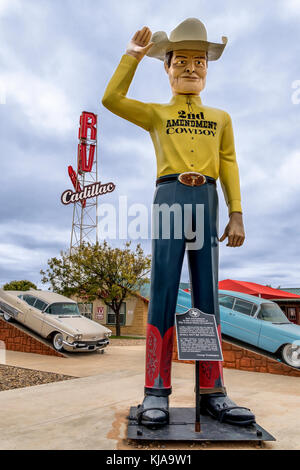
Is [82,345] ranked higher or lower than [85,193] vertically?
lower

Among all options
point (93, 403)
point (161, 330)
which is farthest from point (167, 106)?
point (93, 403)

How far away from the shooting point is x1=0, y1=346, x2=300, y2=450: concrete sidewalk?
3088 mm

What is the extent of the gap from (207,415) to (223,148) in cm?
274

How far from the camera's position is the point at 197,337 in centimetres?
323

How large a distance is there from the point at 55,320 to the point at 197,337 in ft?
23.0

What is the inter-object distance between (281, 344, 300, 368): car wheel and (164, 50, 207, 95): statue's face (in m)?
5.15

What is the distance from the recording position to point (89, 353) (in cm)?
1014

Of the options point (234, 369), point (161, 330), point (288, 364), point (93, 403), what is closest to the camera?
point (161, 330)

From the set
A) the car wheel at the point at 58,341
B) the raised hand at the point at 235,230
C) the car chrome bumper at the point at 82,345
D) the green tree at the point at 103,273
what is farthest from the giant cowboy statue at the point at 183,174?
the green tree at the point at 103,273

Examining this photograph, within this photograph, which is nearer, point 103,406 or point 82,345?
point 103,406

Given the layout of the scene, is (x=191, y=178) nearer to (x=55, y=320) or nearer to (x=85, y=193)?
(x=55, y=320)

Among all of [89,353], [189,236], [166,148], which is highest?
[166,148]

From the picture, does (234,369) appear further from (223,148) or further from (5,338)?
(5,338)

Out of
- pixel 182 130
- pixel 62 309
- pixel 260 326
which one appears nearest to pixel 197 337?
pixel 182 130
